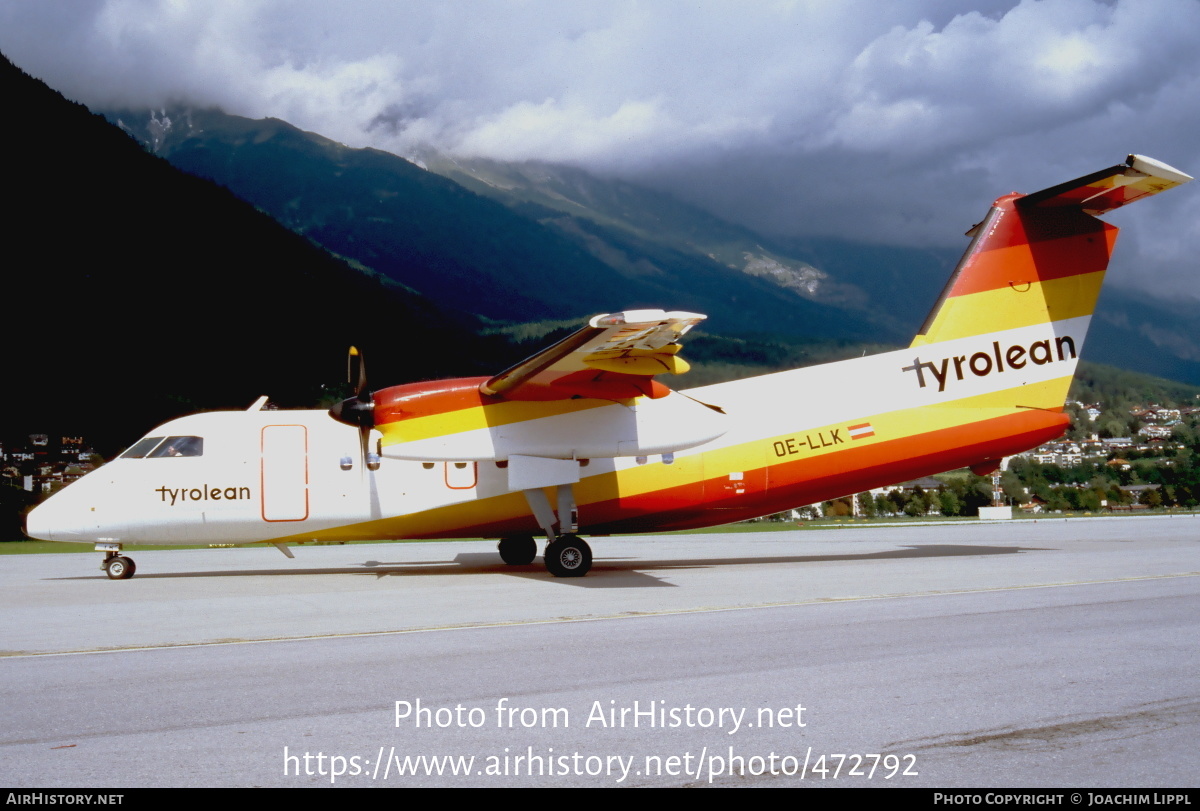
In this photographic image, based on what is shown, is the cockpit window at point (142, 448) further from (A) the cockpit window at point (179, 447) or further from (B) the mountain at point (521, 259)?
(B) the mountain at point (521, 259)

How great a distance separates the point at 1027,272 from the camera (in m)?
19.7

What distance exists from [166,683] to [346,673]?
1401mm

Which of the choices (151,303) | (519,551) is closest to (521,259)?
(151,303)

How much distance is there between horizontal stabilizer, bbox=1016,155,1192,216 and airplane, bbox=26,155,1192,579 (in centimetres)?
5

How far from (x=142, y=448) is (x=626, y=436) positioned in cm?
903

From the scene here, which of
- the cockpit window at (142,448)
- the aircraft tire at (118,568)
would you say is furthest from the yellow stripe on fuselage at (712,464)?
the cockpit window at (142,448)

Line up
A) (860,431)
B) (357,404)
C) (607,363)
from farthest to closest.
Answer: (860,431), (357,404), (607,363)

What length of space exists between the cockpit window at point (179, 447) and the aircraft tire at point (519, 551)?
6.29m

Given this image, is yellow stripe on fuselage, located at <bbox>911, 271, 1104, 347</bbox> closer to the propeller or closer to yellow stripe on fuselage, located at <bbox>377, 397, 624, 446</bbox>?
yellow stripe on fuselage, located at <bbox>377, 397, 624, 446</bbox>

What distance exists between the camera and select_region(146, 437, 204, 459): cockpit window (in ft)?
56.0

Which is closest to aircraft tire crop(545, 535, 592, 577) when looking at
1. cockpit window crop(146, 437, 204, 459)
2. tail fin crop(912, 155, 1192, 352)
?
cockpit window crop(146, 437, 204, 459)

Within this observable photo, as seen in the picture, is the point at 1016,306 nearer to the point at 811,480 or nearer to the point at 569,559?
the point at 811,480

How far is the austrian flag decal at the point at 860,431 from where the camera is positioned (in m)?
18.7

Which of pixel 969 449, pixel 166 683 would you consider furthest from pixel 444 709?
pixel 969 449
